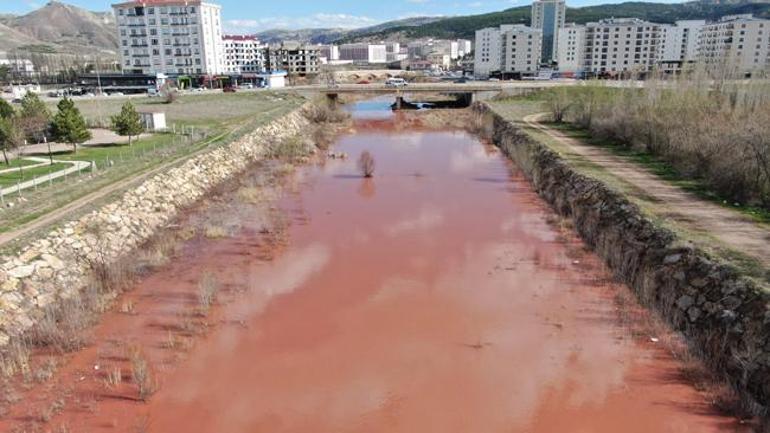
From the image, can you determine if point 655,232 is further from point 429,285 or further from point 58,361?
point 58,361

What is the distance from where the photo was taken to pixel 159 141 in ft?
125

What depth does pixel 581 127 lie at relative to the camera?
151 feet

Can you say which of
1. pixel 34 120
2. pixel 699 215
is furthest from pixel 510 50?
pixel 699 215

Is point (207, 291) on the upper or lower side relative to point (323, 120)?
lower

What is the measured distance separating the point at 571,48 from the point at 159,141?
124587 millimetres

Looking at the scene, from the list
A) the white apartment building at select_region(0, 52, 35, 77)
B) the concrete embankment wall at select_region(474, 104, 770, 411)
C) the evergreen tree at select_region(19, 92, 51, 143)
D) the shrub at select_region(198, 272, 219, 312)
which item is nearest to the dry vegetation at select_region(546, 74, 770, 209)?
the concrete embankment wall at select_region(474, 104, 770, 411)

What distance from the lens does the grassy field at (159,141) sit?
21594 mm

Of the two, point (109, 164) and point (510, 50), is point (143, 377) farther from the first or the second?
point (510, 50)

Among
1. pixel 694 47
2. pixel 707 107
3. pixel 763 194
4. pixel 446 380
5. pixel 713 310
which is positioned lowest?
pixel 446 380

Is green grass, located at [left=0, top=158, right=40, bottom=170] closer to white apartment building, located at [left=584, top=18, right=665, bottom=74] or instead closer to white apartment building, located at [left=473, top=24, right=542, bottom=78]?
white apartment building, located at [left=473, top=24, right=542, bottom=78]

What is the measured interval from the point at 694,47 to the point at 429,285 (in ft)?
469

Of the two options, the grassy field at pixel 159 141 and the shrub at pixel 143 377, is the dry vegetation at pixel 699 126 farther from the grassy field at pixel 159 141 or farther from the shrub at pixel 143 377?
the grassy field at pixel 159 141

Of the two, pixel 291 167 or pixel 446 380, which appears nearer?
pixel 446 380

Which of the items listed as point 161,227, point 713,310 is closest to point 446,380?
point 713,310
